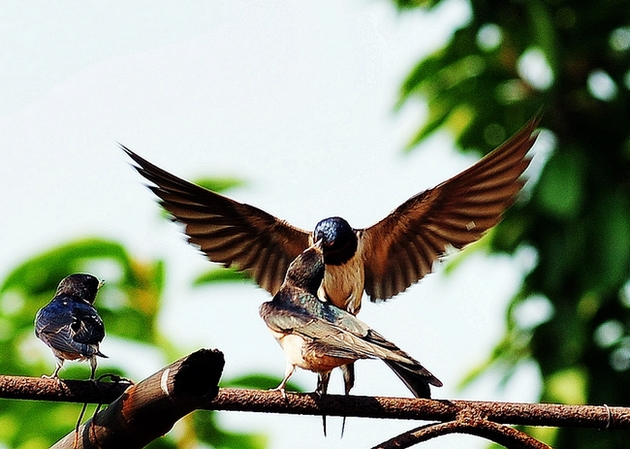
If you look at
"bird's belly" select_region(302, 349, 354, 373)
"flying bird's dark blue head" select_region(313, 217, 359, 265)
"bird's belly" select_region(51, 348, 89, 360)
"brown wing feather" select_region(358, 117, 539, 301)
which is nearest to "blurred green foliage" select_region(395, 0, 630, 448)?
"brown wing feather" select_region(358, 117, 539, 301)

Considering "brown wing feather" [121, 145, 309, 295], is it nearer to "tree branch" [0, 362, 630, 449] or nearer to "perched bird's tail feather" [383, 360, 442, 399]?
"perched bird's tail feather" [383, 360, 442, 399]

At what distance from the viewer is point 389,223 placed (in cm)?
397

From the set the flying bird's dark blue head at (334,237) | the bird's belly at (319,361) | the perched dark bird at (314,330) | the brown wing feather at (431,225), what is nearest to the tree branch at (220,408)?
the perched dark bird at (314,330)

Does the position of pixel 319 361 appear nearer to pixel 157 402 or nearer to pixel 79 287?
pixel 79 287

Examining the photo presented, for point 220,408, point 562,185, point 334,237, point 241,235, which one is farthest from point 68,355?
point 562,185

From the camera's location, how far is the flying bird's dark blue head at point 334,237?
11.0ft

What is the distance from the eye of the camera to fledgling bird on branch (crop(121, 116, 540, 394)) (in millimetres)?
3646

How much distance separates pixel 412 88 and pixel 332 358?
3.29 metres

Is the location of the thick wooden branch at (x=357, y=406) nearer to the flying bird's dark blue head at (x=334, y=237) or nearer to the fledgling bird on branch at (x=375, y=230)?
the flying bird's dark blue head at (x=334, y=237)

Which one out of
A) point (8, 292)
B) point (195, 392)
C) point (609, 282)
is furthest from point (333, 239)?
point (609, 282)

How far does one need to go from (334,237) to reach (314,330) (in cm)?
84

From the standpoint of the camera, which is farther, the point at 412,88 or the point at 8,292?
the point at 412,88

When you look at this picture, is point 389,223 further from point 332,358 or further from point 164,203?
point 332,358

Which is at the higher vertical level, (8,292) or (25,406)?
(8,292)
